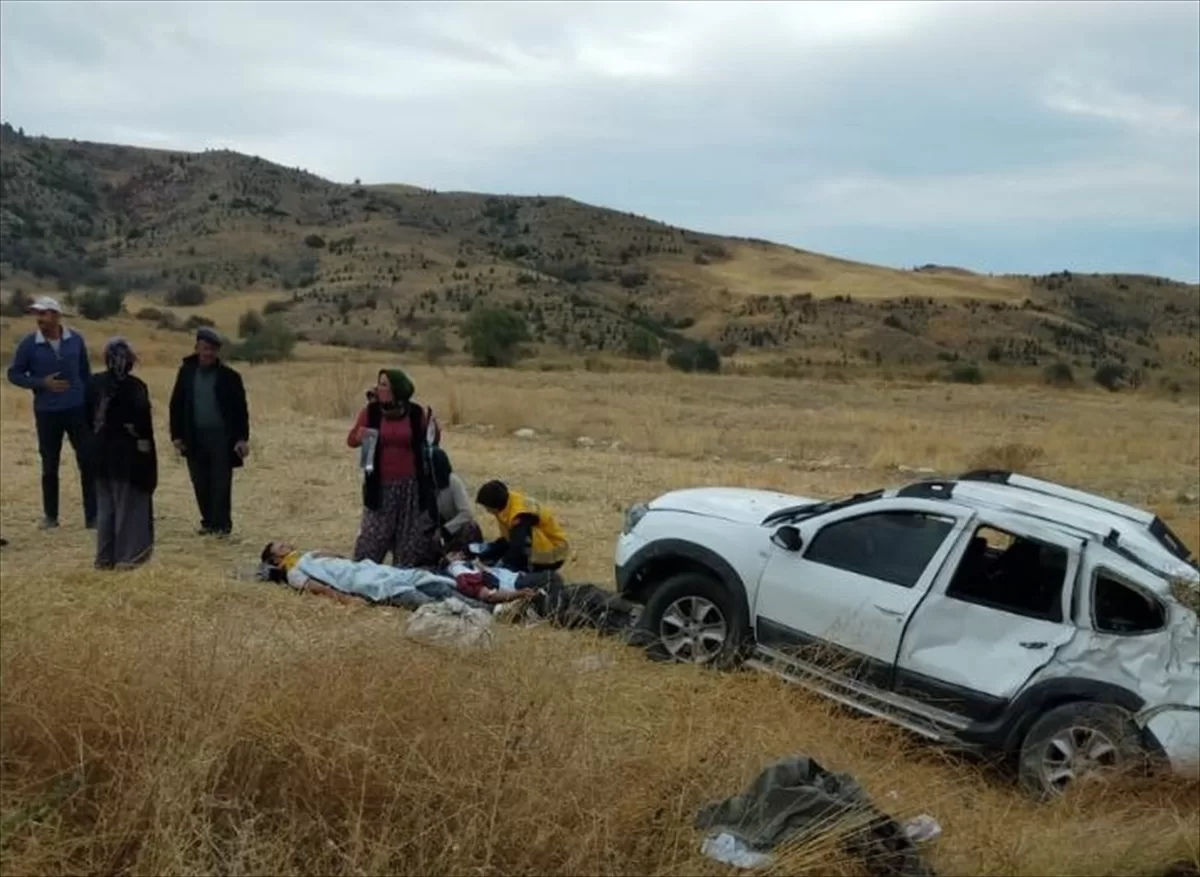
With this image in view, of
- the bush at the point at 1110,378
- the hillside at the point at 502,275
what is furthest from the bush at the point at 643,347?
the bush at the point at 1110,378

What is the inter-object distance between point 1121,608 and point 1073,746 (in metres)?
0.71

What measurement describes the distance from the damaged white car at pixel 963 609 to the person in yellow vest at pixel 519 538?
1409 millimetres

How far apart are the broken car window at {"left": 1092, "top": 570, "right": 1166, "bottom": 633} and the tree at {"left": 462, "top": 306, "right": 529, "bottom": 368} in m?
38.1

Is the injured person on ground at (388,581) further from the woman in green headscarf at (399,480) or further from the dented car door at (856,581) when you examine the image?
the dented car door at (856,581)

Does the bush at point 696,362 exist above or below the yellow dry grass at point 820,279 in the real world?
below

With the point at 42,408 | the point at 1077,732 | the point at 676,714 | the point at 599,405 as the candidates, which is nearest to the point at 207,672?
the point at 676,714

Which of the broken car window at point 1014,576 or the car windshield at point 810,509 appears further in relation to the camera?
the car windshield at point 810,509

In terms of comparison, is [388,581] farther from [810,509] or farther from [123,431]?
[810,509]

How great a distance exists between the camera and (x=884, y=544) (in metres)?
6.86

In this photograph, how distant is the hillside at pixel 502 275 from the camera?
68750mm

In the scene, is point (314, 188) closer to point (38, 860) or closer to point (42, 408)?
point (42, 408)

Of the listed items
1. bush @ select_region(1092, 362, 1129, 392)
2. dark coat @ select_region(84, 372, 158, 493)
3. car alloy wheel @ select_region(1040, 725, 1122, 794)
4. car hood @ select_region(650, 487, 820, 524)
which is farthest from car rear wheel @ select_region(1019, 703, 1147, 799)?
bush @ select_region(1092, 362, 1129, 392)

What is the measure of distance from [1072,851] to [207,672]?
306 cm

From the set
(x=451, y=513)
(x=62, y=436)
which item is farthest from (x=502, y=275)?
(x=451, y=513)
